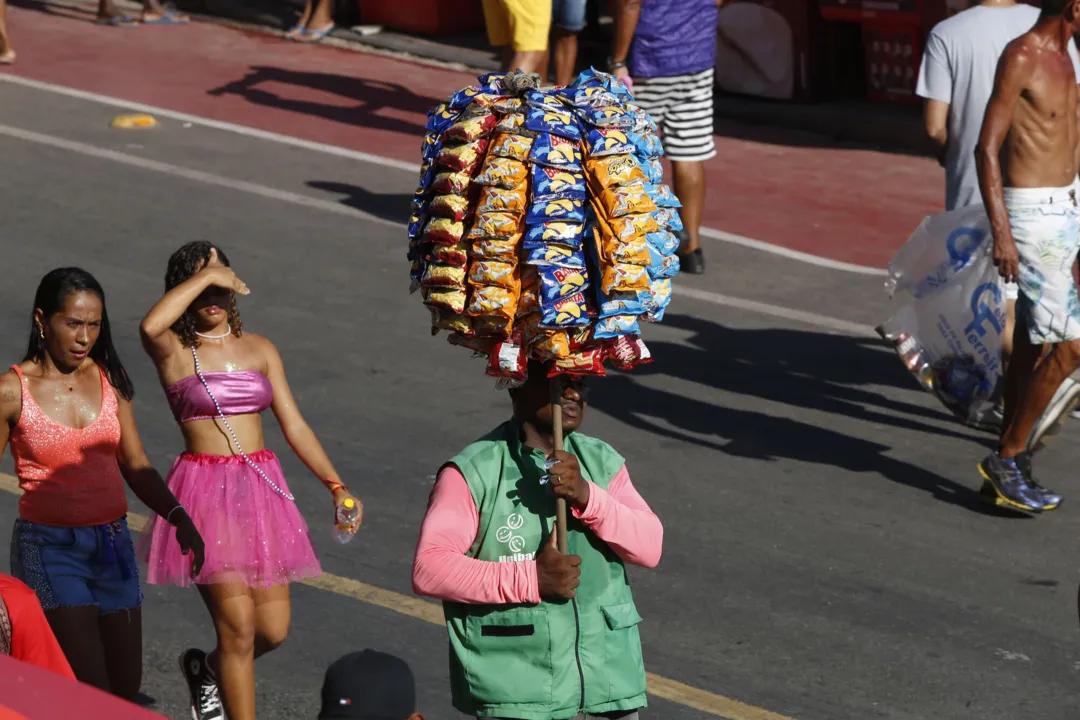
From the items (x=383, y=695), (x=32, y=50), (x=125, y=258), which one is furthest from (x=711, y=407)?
(x=32, y=50)

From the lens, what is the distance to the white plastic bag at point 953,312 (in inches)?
347

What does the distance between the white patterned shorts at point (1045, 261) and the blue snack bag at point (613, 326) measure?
13.6ft

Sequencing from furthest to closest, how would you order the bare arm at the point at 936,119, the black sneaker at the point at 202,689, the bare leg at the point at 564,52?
the bare leg at the point at 564,52 < the bare arm at the point at 936,119 < the black sneaker at the point at 202,689

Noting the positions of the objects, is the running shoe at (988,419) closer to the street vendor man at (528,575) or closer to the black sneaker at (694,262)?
the black sneaker at (694,262)

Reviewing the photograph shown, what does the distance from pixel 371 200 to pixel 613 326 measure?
9.10 meters

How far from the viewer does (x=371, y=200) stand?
43.7 feet

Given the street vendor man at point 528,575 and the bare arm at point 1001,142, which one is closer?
the street vendor man at point 528,575

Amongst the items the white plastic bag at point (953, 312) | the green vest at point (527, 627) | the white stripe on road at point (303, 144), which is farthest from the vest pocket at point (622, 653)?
the white stripe on road at point (303, 144)

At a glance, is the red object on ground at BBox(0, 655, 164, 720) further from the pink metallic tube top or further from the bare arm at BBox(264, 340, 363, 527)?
the bare arm at BBox(264, 340, 363, 527)

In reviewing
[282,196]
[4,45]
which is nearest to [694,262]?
[282,196]

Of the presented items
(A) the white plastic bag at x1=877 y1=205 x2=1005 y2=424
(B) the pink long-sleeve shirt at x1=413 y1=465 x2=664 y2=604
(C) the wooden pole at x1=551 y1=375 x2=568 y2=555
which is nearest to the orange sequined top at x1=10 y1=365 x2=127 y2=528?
(B) the pink long-sleeve shirt at x1=413 y1=465 x2=664 y2=604

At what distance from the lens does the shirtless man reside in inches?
313

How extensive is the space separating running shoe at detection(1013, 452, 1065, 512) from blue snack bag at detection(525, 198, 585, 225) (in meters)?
4.32

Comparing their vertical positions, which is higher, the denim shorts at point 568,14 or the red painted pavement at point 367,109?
the denim shorts at point 568,14
